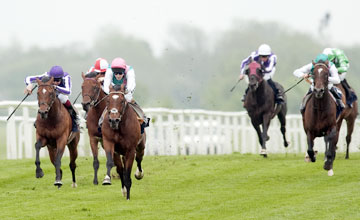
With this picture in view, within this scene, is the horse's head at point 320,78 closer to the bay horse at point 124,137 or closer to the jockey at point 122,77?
the jockey at point 122,77

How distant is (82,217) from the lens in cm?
1077

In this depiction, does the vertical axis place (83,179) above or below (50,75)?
below

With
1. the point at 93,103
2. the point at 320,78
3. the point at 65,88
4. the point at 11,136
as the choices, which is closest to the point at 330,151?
the point at 320,78

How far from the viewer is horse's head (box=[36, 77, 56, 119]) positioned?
13258 millimetres

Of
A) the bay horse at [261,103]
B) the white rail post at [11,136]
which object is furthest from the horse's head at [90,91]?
the white rail post at [11,136]

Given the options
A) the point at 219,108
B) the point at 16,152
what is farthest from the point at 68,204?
the point at 219,108

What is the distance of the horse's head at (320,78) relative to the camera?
46.9 feet

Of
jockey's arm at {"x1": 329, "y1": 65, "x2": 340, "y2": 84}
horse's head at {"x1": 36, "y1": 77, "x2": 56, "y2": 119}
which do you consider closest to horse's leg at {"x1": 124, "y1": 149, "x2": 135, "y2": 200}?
horse's head at {"x1": 36, "y1": 77, "x2": 56, "y2": 119}

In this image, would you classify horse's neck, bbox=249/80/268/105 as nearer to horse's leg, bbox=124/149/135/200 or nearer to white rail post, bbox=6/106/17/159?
white rail post, bbox=6/106/17/159

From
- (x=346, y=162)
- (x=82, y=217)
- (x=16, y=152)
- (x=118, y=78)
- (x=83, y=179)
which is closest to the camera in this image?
(x=82, y=217)

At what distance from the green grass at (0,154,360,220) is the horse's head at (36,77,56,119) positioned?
1217 mm

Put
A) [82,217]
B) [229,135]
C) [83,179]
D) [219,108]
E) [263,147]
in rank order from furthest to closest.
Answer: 1. [219,108]
2. [229,135]
3. [263,147]
4. [83,179]
5. [82,217]

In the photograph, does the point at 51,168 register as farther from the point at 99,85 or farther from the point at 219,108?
the point at 219,108

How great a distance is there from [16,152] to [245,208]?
10316 mm
